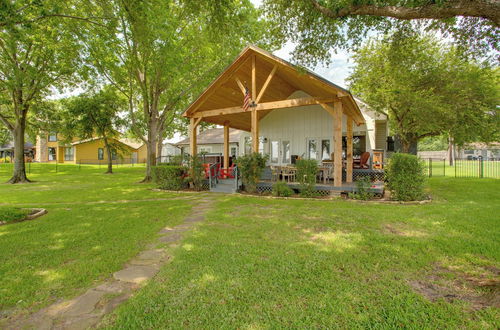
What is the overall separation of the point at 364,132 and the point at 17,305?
47.8ft

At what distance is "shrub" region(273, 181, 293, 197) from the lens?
8.99m

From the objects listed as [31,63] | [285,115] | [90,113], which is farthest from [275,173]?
[90,113]

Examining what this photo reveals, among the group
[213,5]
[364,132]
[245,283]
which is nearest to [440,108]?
[364,132]

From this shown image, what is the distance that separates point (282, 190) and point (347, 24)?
19.5 feet

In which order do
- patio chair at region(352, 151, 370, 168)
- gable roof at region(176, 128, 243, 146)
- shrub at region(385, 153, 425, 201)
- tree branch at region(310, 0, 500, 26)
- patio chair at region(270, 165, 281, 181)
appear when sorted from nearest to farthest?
tree branch at region(310, 0, 500, 26), shrub at region(385, 153, 425, 201), patio chair at region(270, 165, 281, 181), patio chair at region(352, 151, 370, 168), gable roof at region(176, 128, 243, 146)

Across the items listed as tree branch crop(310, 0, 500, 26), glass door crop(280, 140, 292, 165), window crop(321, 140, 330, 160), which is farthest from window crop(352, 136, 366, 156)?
tree branch crop(310, 0, 500, 26)

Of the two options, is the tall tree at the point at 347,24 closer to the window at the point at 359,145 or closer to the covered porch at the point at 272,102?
the covered porch at the point at 272,102

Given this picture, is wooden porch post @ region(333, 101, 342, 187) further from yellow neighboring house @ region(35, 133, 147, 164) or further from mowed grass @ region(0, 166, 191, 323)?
yellow neighboring house @ region(35, 133, 147, 164)

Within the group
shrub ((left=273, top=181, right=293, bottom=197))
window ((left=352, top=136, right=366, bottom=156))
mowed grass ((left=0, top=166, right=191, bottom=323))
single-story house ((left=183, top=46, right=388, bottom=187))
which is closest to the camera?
mowed grass ((left=0, top=166, right=191, bottom=323))

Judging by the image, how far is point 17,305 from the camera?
8.18 feet

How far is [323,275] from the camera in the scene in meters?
3.00

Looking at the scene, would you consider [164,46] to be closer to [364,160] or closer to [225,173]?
[225,173]

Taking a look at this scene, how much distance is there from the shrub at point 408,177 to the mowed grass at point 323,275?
212 cm

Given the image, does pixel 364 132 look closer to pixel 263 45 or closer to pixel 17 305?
pixel 263 45
